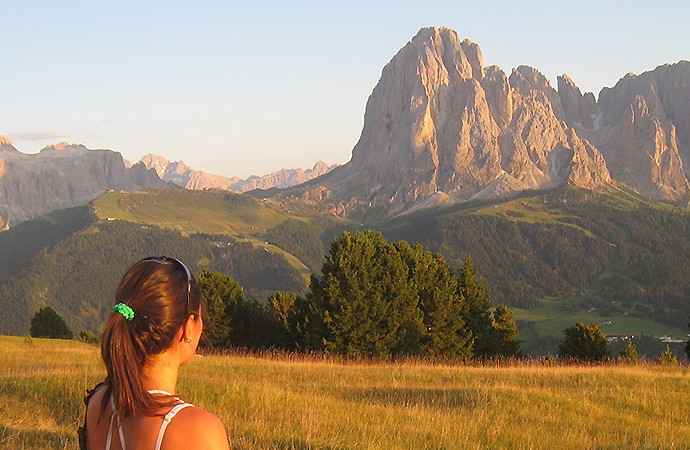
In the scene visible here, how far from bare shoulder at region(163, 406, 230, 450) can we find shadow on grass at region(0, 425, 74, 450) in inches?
329

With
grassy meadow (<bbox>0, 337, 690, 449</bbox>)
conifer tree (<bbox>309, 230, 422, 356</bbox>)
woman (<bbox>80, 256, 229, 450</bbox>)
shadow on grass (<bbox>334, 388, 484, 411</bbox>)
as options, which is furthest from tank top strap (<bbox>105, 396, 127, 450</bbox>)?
conifer tree (<bbox>309, 230, 422, 356</bbox>)

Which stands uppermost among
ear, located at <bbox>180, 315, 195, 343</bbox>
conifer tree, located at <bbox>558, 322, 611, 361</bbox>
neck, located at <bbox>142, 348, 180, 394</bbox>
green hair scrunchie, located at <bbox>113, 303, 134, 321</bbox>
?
green hair scrunchie, located at <bbox>113, 303, 134, 321</bbox>

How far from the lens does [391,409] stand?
15633 millimetres

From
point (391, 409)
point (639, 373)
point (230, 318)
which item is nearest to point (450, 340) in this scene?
point (230, 318)

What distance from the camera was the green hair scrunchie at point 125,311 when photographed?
12.8 feet

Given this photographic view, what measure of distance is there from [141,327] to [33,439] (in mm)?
9547

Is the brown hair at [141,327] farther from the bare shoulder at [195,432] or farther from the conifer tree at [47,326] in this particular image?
the conifer tree at [47,326]

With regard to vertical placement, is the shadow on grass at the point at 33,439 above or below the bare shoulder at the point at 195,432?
below

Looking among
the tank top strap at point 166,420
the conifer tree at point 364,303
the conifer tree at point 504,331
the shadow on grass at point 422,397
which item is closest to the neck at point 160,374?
the tank top strap at point 166,420

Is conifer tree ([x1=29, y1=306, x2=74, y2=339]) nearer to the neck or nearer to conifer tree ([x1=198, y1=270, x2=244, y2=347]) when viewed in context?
conifer tree ([x1=198, y1=270, x2=244, y2=347])

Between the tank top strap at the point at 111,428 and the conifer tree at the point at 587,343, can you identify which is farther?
the conifer tree at the point at 587,343

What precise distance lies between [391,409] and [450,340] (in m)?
46.9

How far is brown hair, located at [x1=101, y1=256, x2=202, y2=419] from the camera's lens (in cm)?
394

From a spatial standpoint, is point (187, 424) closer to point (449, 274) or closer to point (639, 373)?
point (639, 373)
